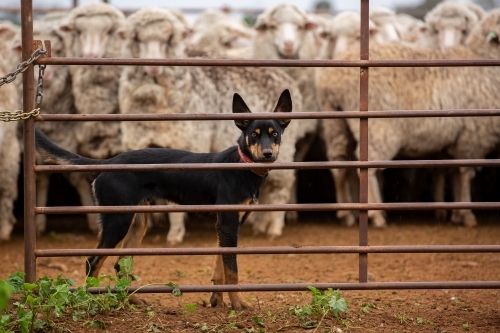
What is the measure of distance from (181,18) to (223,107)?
12.9 feet

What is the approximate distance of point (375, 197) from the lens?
30.5 ft

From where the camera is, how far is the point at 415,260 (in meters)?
7.66

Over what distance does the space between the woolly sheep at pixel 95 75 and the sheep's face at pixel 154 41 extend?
66 centimetres

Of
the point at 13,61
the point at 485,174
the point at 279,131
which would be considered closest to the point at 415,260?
the point at 279,131

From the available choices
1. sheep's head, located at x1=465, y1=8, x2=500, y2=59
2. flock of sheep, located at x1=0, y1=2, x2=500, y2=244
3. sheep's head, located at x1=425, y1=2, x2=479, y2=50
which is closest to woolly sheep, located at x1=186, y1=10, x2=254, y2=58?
flock of sheep, located at x1=0, y1=2, x2=500, y2=244

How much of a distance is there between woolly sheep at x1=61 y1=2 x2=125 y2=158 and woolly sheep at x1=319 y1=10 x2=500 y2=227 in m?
2.52

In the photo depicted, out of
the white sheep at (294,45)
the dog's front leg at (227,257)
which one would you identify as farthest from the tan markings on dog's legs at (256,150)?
the white sheep at (294,45)

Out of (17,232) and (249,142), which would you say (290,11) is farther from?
(249,142)

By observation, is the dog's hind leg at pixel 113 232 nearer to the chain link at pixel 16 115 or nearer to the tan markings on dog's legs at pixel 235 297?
the tan markings on dog's legs at pixel 235 297

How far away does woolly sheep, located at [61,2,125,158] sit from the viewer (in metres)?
9.41

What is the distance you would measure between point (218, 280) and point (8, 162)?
14.6ft

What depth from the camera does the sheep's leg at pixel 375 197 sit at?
9289 mm

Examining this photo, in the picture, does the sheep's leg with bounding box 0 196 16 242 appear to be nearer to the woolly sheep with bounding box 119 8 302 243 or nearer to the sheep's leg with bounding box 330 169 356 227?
the woolly sheep with bounding box 119 8 302 243

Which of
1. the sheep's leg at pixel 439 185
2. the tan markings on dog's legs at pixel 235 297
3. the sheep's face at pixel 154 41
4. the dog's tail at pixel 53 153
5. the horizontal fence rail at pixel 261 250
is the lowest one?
the tan markings on dog's legs at pixel 235 297
